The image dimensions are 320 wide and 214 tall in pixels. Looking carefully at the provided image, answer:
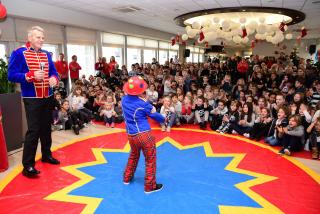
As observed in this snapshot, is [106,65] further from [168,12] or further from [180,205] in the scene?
[180,205]

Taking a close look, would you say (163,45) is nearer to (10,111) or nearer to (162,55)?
(162,55)

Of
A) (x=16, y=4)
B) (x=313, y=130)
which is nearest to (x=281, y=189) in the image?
(x=313, y=130)

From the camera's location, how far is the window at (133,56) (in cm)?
1375

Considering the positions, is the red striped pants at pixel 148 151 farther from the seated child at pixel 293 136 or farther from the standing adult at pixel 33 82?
the seated child at pixel 293 136

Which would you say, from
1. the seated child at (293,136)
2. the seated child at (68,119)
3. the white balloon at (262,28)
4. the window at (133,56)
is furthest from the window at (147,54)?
the seated child at (293,136)

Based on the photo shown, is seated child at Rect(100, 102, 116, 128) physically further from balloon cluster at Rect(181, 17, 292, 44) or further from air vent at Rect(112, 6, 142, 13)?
balloon cluster at Rect(181, 17, 292, 44)

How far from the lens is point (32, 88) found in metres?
3.25

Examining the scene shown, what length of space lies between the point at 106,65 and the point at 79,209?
789cm

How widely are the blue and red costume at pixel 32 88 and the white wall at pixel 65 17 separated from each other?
420cm

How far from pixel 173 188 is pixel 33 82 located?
2226 mm

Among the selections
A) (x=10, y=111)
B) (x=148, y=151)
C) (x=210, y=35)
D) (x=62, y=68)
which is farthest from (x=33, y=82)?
(x=210, y=35)

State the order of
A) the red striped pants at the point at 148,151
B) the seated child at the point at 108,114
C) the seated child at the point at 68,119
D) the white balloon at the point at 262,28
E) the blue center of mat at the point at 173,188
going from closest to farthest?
the blue center of mat at the point at 173,188, the red striped pants at the point at 148,151, the seated child at the point at 68,119, the seated child at the point at 108,114, the white balloon at the point at 262,28

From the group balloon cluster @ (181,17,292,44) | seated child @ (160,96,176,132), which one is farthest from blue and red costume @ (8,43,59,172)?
balloon cluster @ (181,17,292,44)

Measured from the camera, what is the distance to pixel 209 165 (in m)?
3.84
